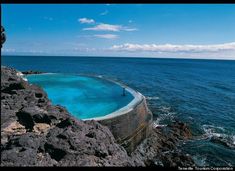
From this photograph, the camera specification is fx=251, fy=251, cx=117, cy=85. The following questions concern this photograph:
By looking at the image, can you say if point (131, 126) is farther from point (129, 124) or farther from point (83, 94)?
point (83, 94)

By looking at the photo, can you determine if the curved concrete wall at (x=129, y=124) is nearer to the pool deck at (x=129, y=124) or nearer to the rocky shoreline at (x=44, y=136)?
the pool deck at (x=129, y=124)

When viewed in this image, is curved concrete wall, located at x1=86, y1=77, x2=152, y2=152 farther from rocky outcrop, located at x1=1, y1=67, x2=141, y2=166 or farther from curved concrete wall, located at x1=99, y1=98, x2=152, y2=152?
rocky outcrop, located at x1=1, y1=67, x2=141, y2=166

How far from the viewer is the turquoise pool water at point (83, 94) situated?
2287 centimetres

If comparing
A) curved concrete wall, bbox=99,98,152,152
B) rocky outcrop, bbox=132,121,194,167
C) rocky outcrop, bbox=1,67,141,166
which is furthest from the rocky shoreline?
rocky outcrop, bbox=132,121,194,167

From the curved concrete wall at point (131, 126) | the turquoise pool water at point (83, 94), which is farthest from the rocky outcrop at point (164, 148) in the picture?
the turquoise pool water at point (83, 94)

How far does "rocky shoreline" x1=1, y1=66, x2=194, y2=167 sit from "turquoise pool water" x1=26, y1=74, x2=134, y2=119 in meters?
9.22

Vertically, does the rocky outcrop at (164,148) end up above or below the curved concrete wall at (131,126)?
below

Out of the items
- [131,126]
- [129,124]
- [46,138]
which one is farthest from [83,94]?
[46,138]

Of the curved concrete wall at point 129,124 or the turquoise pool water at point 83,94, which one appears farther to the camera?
the turquoise pool water at point 83,94

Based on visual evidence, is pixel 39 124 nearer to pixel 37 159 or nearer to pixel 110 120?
pixel 37 159

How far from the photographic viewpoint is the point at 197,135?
2275cm

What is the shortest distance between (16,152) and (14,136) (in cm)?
104

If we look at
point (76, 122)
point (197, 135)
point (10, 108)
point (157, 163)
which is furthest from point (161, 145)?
point (10, 108)

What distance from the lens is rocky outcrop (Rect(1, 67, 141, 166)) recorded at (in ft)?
24.3
